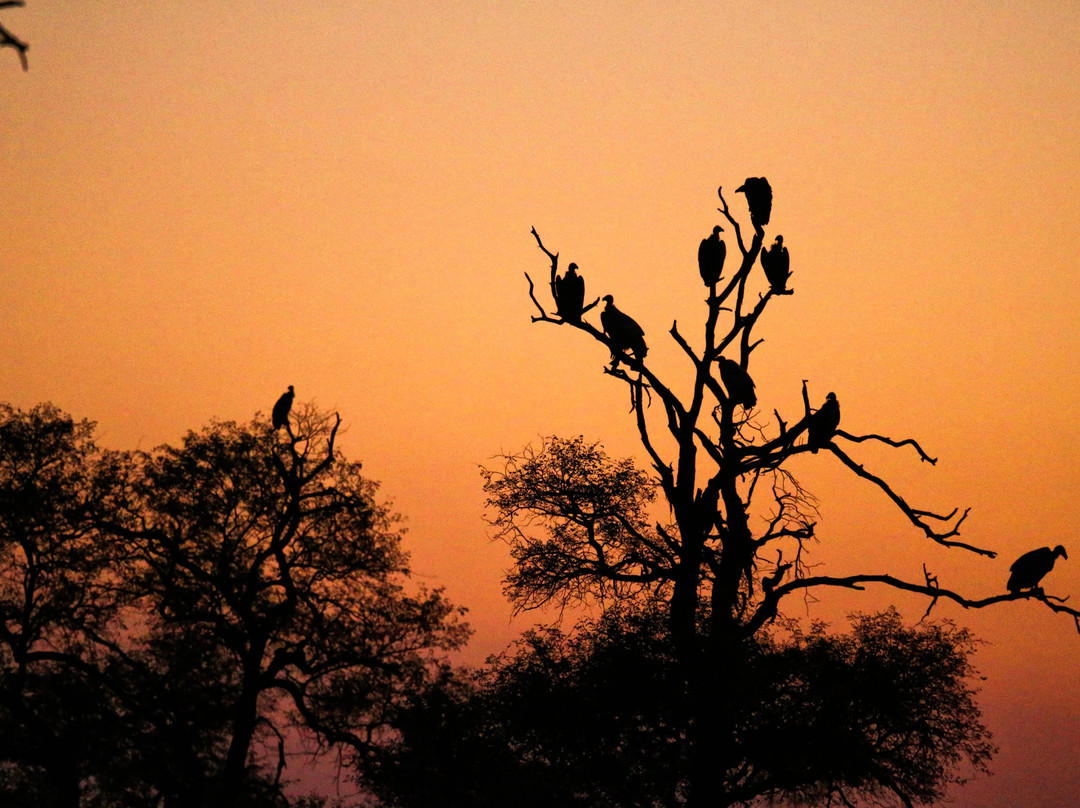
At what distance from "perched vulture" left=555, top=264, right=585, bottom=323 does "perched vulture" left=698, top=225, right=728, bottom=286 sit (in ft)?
6.83

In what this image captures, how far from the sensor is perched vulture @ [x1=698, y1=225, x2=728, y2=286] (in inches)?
688

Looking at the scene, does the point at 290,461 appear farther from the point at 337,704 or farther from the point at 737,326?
the point at 737,326

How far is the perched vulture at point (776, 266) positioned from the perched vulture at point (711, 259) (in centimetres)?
71

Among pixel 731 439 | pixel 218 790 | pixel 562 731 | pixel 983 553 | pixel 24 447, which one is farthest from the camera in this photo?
pixel 24 447

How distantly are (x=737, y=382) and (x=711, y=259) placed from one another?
6.98 ft

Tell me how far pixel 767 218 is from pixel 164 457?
55.0ft

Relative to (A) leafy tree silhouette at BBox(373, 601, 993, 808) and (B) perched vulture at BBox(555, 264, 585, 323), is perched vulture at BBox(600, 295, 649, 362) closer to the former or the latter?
(B) perched vulture at BBox(555, 264, 585, 323)

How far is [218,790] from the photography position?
24.2 metres

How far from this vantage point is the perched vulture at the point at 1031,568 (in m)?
16.4

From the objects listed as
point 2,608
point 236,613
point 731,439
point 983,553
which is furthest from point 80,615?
point 983,553

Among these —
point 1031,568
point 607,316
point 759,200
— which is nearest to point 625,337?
point 607,316

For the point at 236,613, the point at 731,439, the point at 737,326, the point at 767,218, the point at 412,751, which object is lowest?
the point at 412,751

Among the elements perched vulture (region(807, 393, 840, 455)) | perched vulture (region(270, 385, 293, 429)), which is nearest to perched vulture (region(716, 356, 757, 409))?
perched vulture (region(807, 393, 840, 455))

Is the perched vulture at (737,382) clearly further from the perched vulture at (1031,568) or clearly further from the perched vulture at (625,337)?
the perched vulture at (1031,568)
